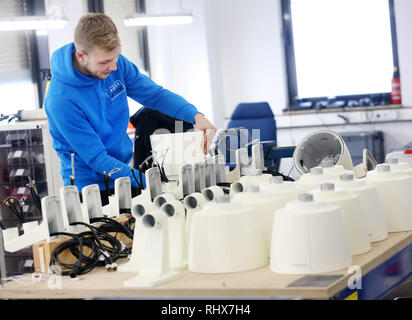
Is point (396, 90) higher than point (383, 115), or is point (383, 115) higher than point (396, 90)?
point (396, 90)

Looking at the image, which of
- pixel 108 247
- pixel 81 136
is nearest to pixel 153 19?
pixel 81 136

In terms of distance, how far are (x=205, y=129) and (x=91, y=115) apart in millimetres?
456

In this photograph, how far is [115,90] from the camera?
2.75m

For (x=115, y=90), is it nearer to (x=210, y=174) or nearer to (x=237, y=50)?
(x=210, y=174)

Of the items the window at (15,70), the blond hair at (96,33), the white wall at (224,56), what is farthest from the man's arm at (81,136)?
the white wall at (224,56)

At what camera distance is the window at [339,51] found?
6738 millimetres

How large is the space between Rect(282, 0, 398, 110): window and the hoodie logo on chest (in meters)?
4.38

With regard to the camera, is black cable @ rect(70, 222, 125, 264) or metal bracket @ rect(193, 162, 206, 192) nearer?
black cable @ rect(70, 222, 125, 264)

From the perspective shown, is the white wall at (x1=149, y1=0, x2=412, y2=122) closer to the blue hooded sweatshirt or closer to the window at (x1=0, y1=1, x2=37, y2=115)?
the window at (x1=0, y1=1, x2=37, y2=115)

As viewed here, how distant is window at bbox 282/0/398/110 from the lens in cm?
674

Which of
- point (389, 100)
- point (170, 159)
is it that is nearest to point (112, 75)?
point (170, 159)

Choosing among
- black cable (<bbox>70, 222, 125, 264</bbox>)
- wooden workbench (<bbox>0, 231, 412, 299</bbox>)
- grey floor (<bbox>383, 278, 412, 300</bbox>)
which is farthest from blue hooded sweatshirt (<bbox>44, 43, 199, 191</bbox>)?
grey floor (<bbox>383, 278, 412, 300</bbox>)

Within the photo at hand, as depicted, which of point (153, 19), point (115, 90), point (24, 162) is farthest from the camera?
point (153, 19)

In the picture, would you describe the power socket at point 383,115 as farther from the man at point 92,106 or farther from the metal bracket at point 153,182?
the metal bracket at point 153,182
